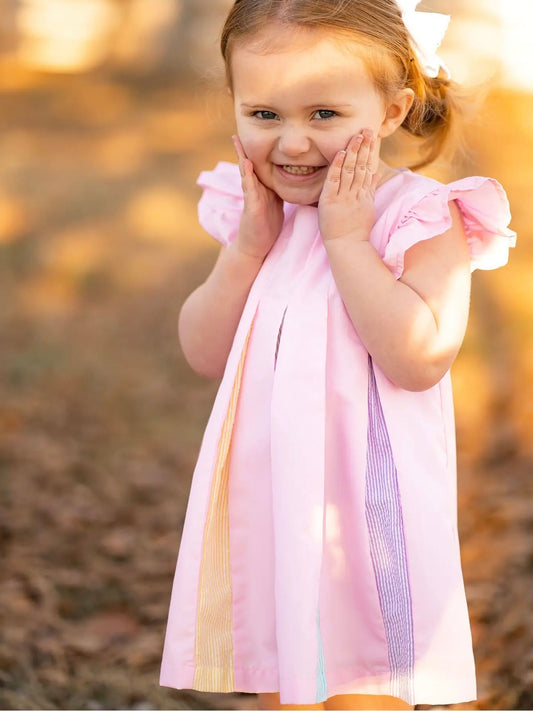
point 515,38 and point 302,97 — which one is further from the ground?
point 515,38

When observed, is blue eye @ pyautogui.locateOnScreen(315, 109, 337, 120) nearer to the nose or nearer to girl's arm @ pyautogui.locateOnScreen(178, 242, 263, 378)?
the nose

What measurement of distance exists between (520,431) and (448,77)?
2.94 metres

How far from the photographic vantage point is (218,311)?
6.48 feet

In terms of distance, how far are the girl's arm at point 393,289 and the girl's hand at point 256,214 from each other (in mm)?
138

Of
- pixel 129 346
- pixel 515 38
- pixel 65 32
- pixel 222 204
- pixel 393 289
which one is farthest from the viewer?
pixel 65 32

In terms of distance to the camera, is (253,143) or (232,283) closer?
(253,143)

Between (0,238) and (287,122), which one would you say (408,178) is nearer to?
(287,122)

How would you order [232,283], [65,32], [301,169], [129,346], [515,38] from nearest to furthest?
[301,169] → [232,283] → [129,346] → [515,38] → [65,32]

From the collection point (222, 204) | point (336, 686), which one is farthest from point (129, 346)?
point (336, 686)

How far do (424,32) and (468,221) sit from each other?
0.32m

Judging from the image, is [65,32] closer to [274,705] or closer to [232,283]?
[232,283]

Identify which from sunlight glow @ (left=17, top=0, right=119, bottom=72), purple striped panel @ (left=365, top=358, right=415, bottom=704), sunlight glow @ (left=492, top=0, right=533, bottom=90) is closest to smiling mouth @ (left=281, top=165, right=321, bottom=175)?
purple striped panel @ (left=365, top=358, right=415, bottom=704)

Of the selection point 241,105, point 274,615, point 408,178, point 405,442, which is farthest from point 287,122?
point 274,615

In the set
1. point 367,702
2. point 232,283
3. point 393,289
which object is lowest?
point 367,702
